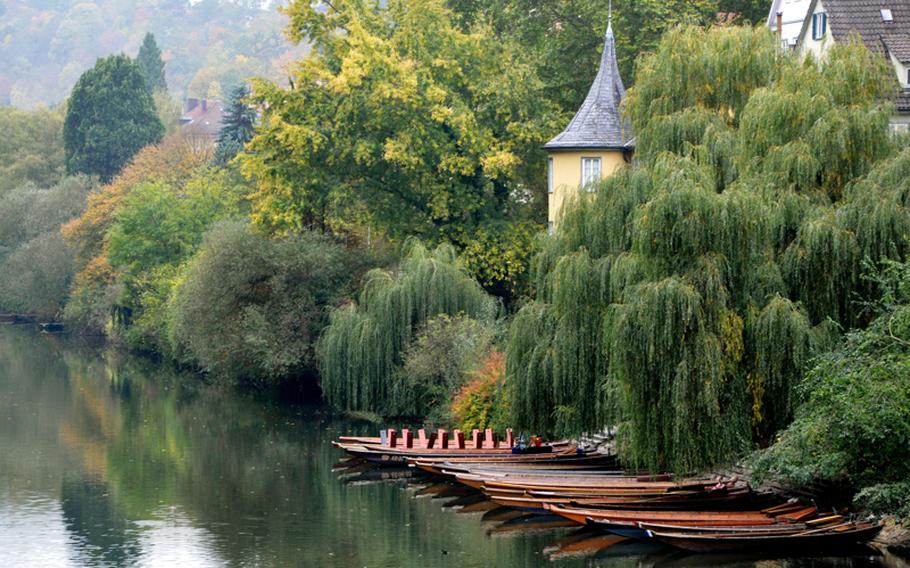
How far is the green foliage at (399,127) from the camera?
50.7 meters

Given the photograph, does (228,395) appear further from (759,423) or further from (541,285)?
(759,423)

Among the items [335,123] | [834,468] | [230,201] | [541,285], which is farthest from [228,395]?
[834,468]

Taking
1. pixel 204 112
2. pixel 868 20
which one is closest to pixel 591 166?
pixel 868 20

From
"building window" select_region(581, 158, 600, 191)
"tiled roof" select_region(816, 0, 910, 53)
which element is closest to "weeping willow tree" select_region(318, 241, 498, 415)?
"building window" select_region(581, 158, 600, 191)

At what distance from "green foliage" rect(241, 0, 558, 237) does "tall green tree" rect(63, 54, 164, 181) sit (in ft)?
133

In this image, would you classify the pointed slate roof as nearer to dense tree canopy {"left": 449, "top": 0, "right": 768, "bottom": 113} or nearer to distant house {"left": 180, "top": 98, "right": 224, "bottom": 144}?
dense tree canopy {"left": 449, "top": 0, "right": 768, "bottom": 113}

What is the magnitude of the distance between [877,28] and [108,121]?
62041mm

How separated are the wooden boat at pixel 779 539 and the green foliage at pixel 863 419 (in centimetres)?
57

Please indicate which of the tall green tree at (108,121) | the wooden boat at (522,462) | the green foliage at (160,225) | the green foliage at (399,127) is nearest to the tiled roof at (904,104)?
the wooden boat at (522,462)

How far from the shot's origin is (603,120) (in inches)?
1743

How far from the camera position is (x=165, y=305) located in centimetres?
6378

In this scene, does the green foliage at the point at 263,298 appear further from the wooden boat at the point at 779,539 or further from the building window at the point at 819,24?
the wooden boat at the point at 779,539

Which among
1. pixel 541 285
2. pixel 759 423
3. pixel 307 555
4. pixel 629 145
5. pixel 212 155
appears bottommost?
pixel 307 555

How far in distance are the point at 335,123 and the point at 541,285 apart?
18.7 metres
